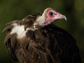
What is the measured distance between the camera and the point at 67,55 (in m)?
4.36

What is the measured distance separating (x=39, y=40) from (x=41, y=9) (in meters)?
4.39

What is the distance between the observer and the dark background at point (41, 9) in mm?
8539

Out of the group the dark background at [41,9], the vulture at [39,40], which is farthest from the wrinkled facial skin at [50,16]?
the dark background at [41,9]

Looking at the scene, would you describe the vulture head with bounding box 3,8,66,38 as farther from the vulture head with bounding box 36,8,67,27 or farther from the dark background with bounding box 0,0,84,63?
the dark background with bounding box 0,0,84,63

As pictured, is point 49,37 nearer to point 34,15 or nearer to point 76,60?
point 34,15

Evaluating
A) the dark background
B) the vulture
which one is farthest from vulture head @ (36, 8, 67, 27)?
the dark background

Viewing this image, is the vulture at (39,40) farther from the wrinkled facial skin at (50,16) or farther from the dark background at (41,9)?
the dark background at (41,9)

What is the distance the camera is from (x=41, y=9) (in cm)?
841

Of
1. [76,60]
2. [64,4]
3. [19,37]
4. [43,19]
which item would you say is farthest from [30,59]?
[64,4]

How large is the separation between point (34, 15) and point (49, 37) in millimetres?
457

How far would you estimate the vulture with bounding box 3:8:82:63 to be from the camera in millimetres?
4105

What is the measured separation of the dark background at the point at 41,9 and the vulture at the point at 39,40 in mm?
4146

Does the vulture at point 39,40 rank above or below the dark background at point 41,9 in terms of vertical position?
below

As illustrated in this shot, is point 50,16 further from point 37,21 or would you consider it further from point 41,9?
point 41,9
